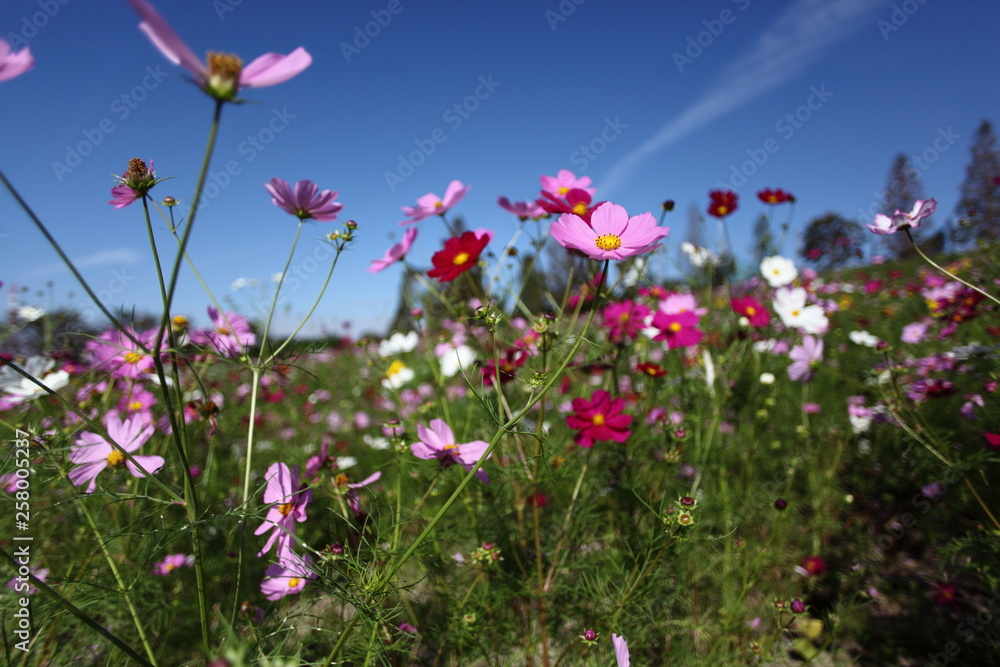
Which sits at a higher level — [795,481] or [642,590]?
[642,590]

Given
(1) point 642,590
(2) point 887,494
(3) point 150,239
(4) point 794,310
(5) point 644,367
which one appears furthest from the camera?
(4) point 794,310

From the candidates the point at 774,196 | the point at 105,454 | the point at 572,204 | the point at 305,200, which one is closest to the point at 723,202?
the point at 774,196

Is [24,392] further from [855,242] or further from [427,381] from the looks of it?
[855,242]

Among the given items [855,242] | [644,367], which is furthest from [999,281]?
[855,242]

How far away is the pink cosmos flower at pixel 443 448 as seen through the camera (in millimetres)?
868

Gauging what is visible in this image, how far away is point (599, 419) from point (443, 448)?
0.39 metres

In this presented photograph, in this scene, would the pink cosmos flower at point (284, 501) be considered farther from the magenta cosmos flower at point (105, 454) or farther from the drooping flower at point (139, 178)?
the drooping flower at point (139, 178)

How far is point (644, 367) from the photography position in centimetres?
134

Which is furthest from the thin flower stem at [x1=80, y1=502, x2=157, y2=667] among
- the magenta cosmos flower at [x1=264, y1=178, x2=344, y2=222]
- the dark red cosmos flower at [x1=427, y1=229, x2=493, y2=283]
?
the dark red cosmos flower at [x1=427, y1=229, x2=493, y2=283]

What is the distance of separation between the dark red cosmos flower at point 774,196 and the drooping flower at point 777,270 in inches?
10.6

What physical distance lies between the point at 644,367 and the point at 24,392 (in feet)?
5.53

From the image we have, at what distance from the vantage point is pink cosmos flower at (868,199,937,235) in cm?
104

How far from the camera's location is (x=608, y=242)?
76 centimetres

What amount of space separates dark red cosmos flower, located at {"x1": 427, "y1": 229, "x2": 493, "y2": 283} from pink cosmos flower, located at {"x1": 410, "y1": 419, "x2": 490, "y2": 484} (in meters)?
0.34
